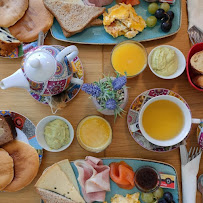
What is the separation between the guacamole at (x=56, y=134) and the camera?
127 centimetres

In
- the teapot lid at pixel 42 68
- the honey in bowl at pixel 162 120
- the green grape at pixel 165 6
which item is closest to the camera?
the teapot lid at pixel 42 68

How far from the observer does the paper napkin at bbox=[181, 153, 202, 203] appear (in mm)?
1262

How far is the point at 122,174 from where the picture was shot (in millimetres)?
1261

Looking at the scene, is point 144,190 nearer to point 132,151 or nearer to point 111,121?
point 132,151

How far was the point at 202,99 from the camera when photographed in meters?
1.33

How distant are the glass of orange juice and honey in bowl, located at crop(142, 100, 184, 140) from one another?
0.20m

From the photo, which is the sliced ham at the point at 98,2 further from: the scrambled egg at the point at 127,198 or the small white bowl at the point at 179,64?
the scrambled egg at the point at 127,198

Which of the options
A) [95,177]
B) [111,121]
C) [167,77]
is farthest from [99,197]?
[167,77]

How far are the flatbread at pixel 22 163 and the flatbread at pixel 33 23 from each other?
0.53m

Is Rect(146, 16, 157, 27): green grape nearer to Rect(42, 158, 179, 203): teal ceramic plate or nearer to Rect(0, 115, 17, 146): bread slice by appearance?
Rect(42, 158, 179, 203): teal ceramic plate

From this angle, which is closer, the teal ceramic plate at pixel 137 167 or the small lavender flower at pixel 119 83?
the small lavender flower at pixel 119 83

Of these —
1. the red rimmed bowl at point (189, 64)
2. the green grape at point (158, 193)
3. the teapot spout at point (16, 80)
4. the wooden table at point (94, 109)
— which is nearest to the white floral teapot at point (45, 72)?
the teapot spout at point (16, 80)

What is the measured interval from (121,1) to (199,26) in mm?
413

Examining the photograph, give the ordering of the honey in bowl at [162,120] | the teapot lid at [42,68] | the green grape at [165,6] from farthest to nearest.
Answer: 1. the green grape at [165,6]
2. the honey in bowl at [162,120]
3. the teapot lid at [42,68]
